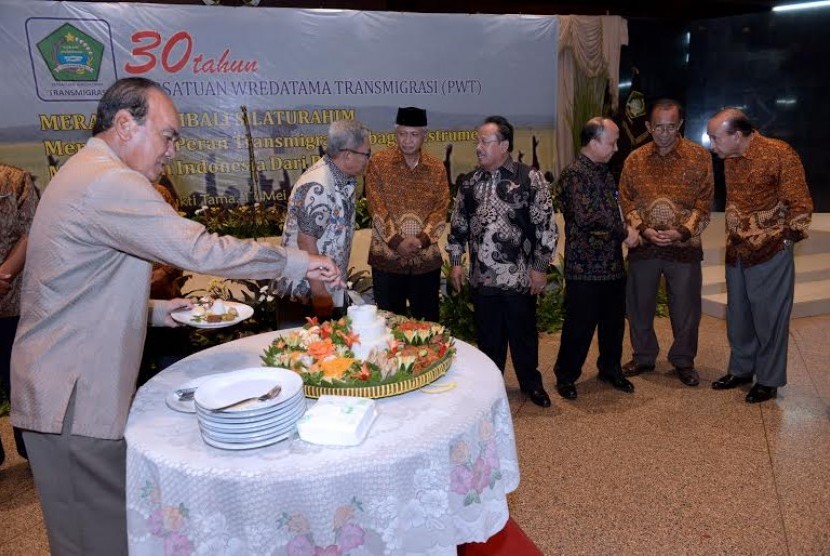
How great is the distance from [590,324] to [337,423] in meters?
2.64

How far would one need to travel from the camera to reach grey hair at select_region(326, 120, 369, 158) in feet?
8.85

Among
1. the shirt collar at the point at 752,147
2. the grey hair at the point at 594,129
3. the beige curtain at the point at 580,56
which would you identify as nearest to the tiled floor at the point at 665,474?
the shirt collar at the point at 752,147

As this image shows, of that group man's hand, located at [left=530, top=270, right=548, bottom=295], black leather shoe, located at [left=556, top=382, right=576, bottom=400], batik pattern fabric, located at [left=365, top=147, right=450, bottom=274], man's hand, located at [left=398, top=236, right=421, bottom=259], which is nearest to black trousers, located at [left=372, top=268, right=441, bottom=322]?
batik pattern fabric, located at [left=365, top=147, right=450, bottom=274]

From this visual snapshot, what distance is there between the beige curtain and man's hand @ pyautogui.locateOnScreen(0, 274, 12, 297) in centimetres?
581

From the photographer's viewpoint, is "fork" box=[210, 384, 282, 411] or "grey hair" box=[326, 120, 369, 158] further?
"grey hair" box=[326, 120, 369, 158]

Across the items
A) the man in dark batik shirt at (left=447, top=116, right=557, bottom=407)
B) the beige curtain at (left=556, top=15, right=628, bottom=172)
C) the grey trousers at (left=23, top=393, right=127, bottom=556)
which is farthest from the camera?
the beige curtain at (left=556, top=15, right=628, bottom=172)

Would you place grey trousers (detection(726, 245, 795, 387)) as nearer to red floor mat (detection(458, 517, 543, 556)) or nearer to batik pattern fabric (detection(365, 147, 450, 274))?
batik pattern fabric (detection(365, 147, 450, 274))

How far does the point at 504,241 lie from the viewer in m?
3.38

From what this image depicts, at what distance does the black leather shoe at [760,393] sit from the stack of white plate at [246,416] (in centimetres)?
312

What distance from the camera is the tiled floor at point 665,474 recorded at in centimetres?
250

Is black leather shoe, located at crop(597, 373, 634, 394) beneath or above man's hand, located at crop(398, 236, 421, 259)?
beneath

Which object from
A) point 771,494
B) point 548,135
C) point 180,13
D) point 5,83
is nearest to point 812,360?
point 771,494

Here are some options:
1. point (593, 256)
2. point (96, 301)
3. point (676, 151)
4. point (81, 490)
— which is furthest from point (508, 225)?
point (81, 490)

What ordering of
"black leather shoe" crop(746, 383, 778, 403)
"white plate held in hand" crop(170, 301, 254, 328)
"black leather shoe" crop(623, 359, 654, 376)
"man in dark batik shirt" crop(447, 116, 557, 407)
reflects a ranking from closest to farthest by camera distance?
"white plate held in hand" crop(170, 301, 254, 328) → "man in dark batik shirt" crop(447, 116, 557, 407) → "black leather shoe" crop(746, 383, 778, 403) → "black leather shoe" crop(623, 359, 654, 376)
